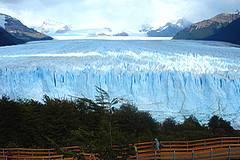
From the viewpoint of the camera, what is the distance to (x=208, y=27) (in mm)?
90375

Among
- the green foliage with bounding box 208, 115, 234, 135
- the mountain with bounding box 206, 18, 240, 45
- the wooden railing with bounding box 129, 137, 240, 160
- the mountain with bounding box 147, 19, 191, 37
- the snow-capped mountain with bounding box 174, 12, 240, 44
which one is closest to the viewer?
the wooden railing with bounding box 129, 137, 240, 160

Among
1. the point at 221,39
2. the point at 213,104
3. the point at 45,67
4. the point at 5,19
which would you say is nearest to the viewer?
the point at 213,104

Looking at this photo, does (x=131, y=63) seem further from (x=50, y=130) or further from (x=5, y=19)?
(x=5, y=19)

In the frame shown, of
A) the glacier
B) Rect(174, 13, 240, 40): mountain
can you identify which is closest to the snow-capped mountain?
Rect(174, 13, 240, 40): mountain

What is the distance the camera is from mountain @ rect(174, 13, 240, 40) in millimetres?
85625

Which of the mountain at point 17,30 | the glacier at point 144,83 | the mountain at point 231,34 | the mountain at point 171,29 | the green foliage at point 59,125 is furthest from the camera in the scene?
the mountain at point 171,29

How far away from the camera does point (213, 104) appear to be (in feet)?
72.2

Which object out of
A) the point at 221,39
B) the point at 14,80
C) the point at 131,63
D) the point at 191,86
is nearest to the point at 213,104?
the point at 191,86

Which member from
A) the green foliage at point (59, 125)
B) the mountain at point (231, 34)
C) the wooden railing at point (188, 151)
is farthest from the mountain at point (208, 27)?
the wooden railing at point (188, 151)

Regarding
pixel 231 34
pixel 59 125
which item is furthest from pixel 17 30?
pixel 59 125

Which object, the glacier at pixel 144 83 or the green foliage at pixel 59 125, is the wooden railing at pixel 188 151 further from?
the glacier at pixel 144 83

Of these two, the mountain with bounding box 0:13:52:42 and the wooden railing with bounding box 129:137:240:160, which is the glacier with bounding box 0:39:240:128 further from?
the mountain with bounding box 0:13:52:42

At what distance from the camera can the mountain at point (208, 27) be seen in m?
85.6

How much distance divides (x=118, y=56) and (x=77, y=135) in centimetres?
2362
